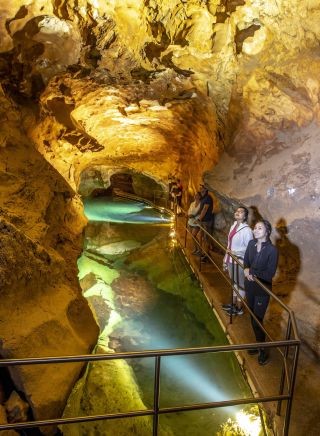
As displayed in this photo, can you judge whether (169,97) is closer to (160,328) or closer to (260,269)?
(160,328)

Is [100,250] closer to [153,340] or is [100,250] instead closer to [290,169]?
[153,340]

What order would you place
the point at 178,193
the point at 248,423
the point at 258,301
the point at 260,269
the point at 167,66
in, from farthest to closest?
1. the point at 178,193
2. the point at 167,66
3. the point at 248,423
4. the point at 258,301
5. the point at 260,269

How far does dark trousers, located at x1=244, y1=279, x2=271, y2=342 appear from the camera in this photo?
4.12 meters

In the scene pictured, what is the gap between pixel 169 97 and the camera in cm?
853

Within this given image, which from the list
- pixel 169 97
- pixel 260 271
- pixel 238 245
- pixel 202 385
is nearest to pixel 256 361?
pixel 260 271

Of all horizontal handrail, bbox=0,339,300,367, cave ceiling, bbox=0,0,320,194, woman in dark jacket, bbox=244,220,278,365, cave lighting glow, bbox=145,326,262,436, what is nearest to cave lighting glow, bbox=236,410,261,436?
cave lighting glow, bbox=145,326,262,436

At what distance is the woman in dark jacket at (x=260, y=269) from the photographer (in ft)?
13.0

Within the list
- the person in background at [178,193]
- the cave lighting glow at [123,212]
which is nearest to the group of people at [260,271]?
the person in background at [178,193]

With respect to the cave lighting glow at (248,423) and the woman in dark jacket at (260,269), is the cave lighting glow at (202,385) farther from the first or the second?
the woman in dark jacket at (260,269)

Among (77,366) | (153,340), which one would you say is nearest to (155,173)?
(153,340)

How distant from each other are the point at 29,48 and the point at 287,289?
6243 mm

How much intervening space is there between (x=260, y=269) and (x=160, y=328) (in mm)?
3746

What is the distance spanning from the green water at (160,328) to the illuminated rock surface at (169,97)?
1.51 meters

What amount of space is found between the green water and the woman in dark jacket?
1827 millimetres
